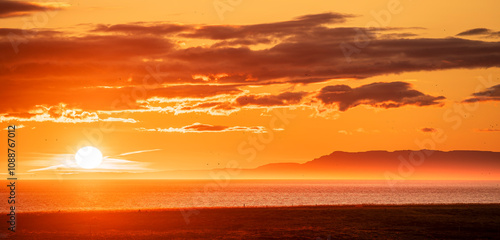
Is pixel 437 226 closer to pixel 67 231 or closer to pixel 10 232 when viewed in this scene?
pixel 67 231

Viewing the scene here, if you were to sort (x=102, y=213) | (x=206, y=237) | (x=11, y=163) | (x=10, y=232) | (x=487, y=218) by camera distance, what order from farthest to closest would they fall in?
1. (x=102, y=213)
2. (x=487, y=218)
3. (x=10, y=232)
4. (x=206, y=237)
5. (x=11, y=163)

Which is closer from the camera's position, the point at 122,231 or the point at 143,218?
the point at 122,231

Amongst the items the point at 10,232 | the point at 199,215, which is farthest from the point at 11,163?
the point at 199,215

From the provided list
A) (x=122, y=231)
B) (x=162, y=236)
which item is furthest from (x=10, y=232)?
(x=162, y=236)

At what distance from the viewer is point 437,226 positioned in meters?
64.6

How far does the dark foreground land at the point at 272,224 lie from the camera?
58781mm

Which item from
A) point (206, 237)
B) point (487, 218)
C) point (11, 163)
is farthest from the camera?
point (487, 218)

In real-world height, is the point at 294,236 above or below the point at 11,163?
below

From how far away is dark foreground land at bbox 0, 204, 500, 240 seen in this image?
58.8 m

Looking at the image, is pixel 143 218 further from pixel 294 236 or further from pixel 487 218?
pixel 487 218

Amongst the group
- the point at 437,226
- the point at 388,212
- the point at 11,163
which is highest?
the point at 11,163

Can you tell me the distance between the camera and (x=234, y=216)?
7644 centimetres

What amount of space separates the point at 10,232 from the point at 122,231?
12378mm

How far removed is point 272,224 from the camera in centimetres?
6744
